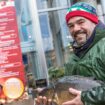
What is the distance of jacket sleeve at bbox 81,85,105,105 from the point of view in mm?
2906

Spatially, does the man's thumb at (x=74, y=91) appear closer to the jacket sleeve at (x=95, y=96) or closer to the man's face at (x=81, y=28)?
the jacket sleeve at (x=95, y=96)

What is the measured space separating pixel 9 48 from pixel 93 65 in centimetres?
394

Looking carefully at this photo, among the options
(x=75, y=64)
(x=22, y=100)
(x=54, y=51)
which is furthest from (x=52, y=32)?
(x=75, y=64)

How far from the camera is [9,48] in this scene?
6.99m

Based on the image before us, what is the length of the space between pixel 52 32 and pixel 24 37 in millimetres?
504

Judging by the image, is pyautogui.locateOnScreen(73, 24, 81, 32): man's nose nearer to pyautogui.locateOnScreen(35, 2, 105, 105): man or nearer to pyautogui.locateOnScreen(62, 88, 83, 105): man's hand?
pyautogui.locateOnScreen(35, 2, 105, 105): man

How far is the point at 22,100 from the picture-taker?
6.57 metres

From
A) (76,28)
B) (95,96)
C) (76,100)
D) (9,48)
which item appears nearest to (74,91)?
(76,100)

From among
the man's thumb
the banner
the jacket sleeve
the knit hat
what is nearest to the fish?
the man's thumb

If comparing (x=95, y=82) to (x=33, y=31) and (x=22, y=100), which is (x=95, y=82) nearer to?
(x=22, y=100)

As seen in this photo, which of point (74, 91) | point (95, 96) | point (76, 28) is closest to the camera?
point (95, 96)

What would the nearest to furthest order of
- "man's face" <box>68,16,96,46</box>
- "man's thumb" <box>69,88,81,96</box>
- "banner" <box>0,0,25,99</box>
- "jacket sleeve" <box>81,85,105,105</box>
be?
"jacket sleeve" <box>81,85,105,105</box>
"man's thumb" <box>69,88,81,96</box>
"man's face" <box>68,16,96,46</box>
"banner" <box>0,0,25,99</box>

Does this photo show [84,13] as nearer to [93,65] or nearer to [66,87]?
[93,65]

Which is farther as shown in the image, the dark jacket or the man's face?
the man's face
